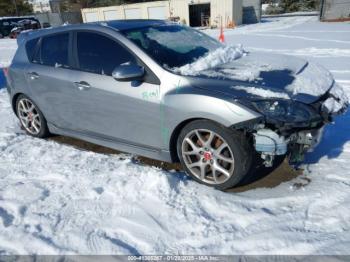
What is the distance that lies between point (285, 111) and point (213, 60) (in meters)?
1.18

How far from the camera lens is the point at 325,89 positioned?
3504 millimetres

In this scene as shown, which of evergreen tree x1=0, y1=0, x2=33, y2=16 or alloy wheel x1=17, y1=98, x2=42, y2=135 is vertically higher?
evergreen tree x1=0, y1=0, x2=33, y2=16

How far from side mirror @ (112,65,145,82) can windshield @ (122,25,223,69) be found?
234mm

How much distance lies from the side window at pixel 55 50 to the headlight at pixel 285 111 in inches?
101

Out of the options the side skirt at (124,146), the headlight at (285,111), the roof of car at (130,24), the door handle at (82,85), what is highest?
the roof of car at (130,24)

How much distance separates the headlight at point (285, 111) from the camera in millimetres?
2998

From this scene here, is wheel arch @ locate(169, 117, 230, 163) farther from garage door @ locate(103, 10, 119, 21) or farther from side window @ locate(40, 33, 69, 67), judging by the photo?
garage door @ locate(103, 10, 119, 21)

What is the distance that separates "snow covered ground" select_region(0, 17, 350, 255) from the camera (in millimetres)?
2715

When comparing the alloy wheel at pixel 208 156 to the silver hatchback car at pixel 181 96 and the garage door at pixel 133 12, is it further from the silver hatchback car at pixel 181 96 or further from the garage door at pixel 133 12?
the garage door at pixel 133 12

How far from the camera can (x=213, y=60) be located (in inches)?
152

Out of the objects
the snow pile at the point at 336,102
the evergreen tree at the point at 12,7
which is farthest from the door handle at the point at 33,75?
the evergreen tree at the point at 12,7

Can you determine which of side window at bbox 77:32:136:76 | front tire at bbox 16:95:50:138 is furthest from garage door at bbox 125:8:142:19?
side window at bbox 77:32:136:76

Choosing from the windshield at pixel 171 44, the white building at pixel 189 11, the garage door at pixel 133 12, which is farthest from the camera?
the garage door at pixel 133 12

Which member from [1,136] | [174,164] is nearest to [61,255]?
[174,164]
